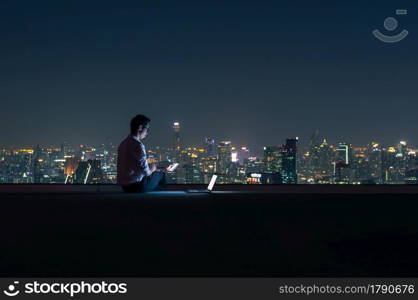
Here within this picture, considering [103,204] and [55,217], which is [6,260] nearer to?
[55,217]

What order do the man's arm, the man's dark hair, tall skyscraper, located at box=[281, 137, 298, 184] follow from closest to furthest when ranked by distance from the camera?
the man's arm
the man's dark hair
tall skyscraper, located at box=[281, 137, 298, 184]

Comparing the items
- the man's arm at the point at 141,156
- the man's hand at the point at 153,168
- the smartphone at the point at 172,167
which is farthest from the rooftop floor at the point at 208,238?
the smartphone at the point at 172,167

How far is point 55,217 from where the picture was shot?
19.1 ft

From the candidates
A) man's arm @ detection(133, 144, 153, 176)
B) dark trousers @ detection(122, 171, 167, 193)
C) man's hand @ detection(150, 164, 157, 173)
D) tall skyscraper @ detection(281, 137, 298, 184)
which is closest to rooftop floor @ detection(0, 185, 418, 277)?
man's arm @ detection(133, 144, 153, 176)

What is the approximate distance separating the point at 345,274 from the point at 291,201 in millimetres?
3948

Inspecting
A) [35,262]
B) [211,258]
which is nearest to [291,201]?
[211,258]

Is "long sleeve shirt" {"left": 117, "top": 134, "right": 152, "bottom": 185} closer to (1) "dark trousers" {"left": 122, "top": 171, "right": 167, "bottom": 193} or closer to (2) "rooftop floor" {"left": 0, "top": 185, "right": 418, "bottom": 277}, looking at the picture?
(1) "dark trousers" {"left": 122, "top": 171, "right": 167, "bottom": 193}

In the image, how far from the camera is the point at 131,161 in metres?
8.50

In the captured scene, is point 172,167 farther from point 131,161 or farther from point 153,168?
point 131,161

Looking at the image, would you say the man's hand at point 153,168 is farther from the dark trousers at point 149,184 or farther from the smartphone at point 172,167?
the smartphone at point 172,167

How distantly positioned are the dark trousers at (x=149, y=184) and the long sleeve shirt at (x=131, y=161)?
0.20 feet

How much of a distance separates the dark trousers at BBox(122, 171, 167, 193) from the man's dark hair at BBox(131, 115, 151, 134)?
2.23 ft

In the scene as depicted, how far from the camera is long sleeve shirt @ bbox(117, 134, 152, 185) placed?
332 inches

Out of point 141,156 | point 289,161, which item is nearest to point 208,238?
point 141,156
